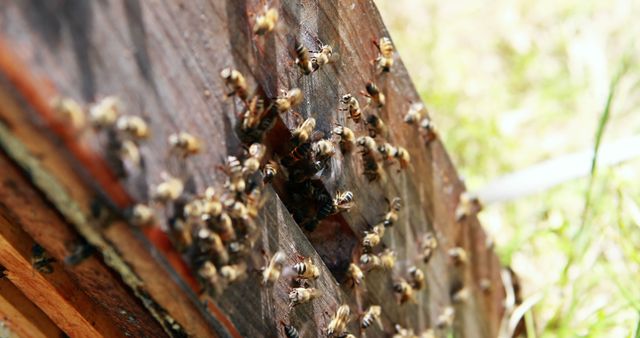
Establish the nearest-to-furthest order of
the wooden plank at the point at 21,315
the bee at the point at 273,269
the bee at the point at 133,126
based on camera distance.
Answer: the bee at the point at 133,126, the bee at the point at 273,269, the wooden plank at the point at 21,315

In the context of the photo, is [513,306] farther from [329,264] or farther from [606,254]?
[329,264]

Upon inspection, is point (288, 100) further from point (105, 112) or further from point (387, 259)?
point (387, 259)

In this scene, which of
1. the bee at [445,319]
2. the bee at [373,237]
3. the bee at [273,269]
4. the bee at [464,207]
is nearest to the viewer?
the bee at [273,269]

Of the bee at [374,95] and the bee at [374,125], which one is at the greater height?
the bee at [374,95]

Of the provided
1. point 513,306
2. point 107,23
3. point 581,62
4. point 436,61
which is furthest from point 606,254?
point 107,23

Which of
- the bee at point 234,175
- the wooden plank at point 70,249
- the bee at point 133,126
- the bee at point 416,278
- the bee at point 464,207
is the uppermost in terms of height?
the bee at point 464,207

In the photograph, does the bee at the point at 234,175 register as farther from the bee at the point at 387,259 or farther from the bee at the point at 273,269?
the bee at the point at 387,259

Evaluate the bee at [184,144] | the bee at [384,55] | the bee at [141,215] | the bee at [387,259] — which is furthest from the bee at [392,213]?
the bee at [141,215]
